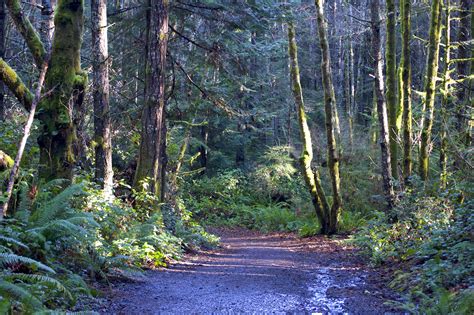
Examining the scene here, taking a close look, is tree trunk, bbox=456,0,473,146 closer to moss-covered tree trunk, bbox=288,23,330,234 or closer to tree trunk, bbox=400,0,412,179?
tree trunk, bbox=400,0,412,179

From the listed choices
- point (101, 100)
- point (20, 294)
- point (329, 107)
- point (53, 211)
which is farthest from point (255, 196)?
point (20, 294)

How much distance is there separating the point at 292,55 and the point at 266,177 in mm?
11898

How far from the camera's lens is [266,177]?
28.2 m

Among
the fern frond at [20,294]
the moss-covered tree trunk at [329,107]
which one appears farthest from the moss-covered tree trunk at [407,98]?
the fern frond at [20,294]

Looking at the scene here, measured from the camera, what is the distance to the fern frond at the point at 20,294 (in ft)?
13.5

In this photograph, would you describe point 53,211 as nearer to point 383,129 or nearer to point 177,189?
point 383,129

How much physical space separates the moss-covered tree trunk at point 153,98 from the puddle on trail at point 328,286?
5025mm

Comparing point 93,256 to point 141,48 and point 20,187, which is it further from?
point 141,48

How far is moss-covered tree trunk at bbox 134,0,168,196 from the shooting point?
1195 centimetres

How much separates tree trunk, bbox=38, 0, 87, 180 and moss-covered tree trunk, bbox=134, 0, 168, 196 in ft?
12.2

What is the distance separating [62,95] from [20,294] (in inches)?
180

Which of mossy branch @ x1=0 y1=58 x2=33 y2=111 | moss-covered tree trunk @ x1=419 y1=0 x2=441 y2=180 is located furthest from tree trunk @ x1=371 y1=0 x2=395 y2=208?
mossy branch @ x1=0 y1=58 x2=33 y2=111

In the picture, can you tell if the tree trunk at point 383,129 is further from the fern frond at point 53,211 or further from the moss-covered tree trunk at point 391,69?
the fern frond at point 53,211

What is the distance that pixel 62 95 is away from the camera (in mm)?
7988
